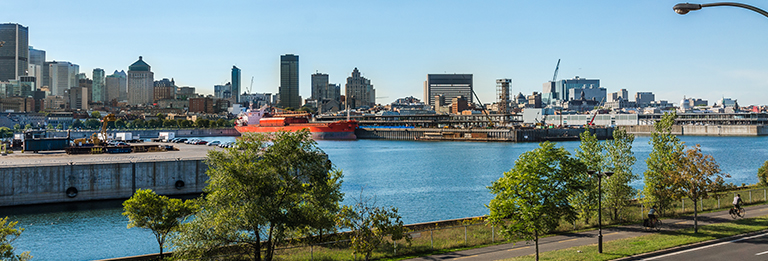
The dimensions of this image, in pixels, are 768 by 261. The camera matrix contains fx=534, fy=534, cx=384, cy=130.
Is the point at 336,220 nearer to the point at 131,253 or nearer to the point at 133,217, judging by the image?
the point at 133,217

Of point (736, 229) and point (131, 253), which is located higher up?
point (736, 229)

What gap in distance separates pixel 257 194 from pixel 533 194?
9.80 m

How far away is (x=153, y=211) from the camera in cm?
2350

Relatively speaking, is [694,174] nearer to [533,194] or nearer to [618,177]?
[618,177]

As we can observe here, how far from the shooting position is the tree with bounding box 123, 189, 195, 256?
2320cm

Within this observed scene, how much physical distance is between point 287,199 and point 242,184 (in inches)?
68.6

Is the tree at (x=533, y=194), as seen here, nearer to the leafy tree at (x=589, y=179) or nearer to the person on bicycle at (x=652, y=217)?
the leafy tree at (x=589, y=179)

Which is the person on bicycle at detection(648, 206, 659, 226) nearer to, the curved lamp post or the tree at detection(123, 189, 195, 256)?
the curved lamp post

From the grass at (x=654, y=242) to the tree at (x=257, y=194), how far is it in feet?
26.7

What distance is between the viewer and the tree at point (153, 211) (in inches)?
914

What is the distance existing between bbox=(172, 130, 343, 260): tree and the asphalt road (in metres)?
12.9

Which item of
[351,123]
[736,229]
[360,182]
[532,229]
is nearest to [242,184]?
[532,229]

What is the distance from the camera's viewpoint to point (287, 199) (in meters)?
19.4

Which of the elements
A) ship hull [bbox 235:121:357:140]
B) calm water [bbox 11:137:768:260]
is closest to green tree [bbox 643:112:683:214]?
calm water [bbox 11:137:768:260]
